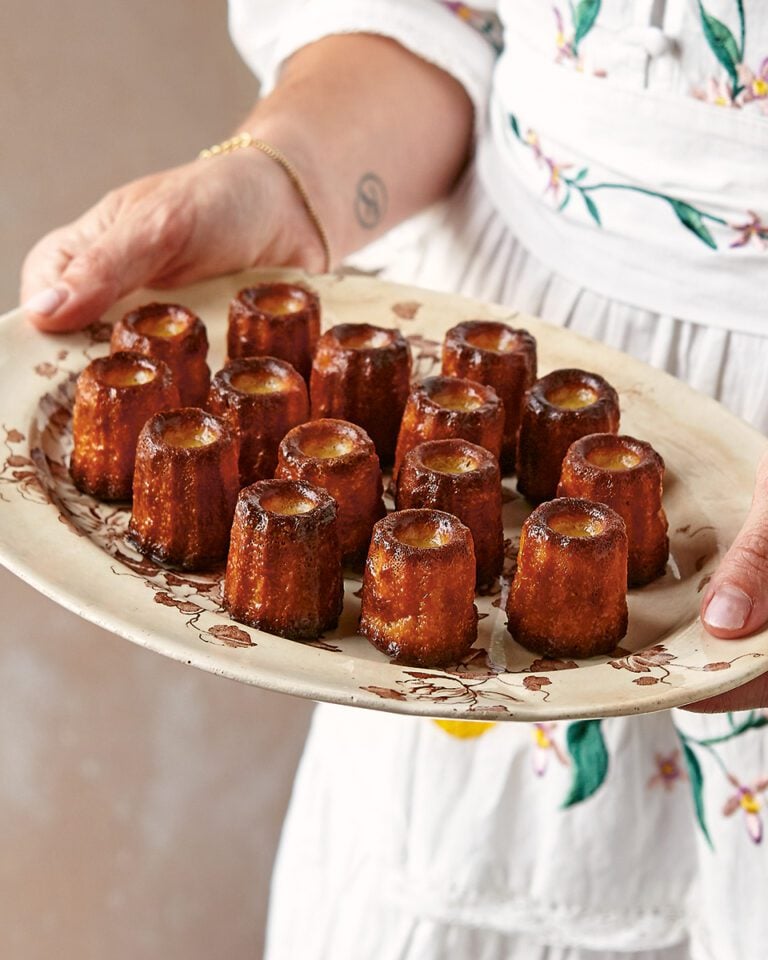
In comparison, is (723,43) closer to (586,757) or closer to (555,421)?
(555,421)

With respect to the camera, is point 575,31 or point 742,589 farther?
point 575,31

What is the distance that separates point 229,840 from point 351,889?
1.11m

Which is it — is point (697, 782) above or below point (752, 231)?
below

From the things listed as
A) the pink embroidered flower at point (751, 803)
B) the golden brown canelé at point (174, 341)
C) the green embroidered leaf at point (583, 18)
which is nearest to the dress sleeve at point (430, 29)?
the green embroidered leaf at point (583, 18)

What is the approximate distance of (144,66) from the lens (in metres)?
2.24

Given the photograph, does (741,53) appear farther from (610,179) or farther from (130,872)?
(130,872)

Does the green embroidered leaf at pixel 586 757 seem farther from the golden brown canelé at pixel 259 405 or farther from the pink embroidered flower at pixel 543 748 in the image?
the golden brown canelé at pixel 259 405

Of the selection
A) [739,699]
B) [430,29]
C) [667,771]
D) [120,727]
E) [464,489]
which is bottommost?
[120,727]

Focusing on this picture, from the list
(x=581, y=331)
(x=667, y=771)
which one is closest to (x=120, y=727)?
(x=667, y=771)

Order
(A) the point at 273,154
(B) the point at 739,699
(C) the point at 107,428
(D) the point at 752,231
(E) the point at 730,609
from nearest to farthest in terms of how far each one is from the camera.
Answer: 1. (E) the point at 730,609
2. (B) the point at 739,699
3. (C) the point at 107,428
4. (D) the point at 752,231
5. (A) the point at 273,154

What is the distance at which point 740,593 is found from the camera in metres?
0.96

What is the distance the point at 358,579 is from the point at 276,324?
12.6 inches

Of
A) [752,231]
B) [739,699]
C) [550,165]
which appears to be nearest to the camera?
[739,699]

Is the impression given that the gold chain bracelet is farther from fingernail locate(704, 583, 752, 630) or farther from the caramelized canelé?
fingernail locate(704, 583, 752, 630)
